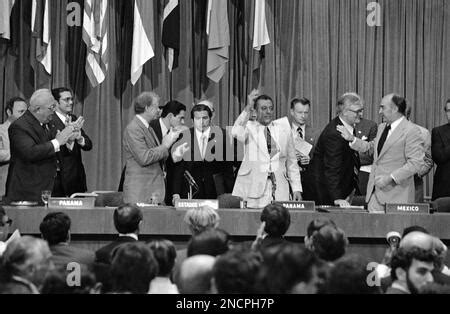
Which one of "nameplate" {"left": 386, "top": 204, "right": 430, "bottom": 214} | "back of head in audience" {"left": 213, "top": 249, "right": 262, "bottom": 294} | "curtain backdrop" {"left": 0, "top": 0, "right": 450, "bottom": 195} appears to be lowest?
"nameplate" {"left": 386, "top": 204, "right": 430, "bottom": 214}

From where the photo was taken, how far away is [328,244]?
395 centimetres

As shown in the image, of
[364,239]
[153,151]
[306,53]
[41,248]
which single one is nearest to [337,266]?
[41,248]

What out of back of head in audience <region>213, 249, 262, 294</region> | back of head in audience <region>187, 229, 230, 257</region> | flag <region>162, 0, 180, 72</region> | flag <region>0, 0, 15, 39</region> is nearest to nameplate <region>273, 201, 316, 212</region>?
back of head in audience <region>187, 229, 230, 257</region>

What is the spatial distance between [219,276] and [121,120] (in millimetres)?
6202

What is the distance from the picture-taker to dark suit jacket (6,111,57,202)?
21.0 ft

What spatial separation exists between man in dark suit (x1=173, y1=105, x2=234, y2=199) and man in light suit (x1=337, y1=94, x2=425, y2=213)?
1.63m

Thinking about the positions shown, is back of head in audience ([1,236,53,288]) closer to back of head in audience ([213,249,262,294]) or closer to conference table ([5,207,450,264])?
back of head in audience ([213,249,262,294])

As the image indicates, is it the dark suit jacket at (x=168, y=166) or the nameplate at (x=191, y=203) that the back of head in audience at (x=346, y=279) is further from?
the dark suit jacket at (x=168, y=166)

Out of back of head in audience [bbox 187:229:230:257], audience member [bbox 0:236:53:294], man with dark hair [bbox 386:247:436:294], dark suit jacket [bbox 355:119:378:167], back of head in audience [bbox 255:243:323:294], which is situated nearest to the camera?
back of head in audience [bbox 255:243:323:294]

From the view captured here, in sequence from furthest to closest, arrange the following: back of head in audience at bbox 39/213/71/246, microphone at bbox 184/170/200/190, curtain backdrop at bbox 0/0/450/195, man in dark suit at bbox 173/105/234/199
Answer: curtain backdrop at bbox 0/0/450/195 → man in dark suit at bbox 173/105/234/199 → microphone at bbox 184/170/200/190 → back of head in audience at bbox 39/213/71/246

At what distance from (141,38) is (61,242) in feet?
14.6


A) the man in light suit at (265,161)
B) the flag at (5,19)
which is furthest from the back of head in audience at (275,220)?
the flag at (5,19)

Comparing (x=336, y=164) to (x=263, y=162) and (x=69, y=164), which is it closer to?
(x=263, y=162)

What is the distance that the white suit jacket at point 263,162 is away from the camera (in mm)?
6781
